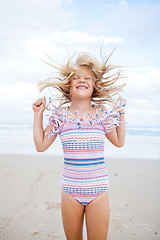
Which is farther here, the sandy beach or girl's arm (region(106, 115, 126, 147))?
the sandy beach

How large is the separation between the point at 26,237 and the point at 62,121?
1894 mm

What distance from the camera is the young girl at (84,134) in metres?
1.90

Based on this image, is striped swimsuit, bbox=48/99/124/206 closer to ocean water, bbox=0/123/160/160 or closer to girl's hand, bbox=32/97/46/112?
girl's hand, bbox=32/97/46/112

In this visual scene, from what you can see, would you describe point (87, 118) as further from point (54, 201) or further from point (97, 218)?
point (54, 201)

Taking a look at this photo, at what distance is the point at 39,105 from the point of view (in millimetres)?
2207

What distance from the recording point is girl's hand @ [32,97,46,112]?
7.14ft

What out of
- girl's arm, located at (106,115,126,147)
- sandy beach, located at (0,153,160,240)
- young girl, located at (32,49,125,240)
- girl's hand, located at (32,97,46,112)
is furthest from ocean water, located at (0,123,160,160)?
girl's hand, located at (32,97,46,112)

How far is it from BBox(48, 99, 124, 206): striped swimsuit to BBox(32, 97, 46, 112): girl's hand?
0.54ft

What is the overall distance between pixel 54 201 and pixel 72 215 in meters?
2.41

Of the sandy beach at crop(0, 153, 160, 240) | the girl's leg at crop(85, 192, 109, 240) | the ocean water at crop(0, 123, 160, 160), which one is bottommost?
the sandy beach at crop(0, 153, 160, 240)

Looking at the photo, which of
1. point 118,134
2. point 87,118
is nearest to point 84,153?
point 87,118

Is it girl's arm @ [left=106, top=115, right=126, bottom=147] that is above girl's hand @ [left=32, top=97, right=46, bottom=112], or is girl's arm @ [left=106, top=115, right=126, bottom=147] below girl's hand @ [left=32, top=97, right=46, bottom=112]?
below

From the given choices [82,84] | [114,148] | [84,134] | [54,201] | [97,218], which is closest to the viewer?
[97,218]

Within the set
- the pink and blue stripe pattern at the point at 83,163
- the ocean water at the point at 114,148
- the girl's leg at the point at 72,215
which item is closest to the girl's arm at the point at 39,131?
the pink and blue stripe pattern at the point at 83,163
